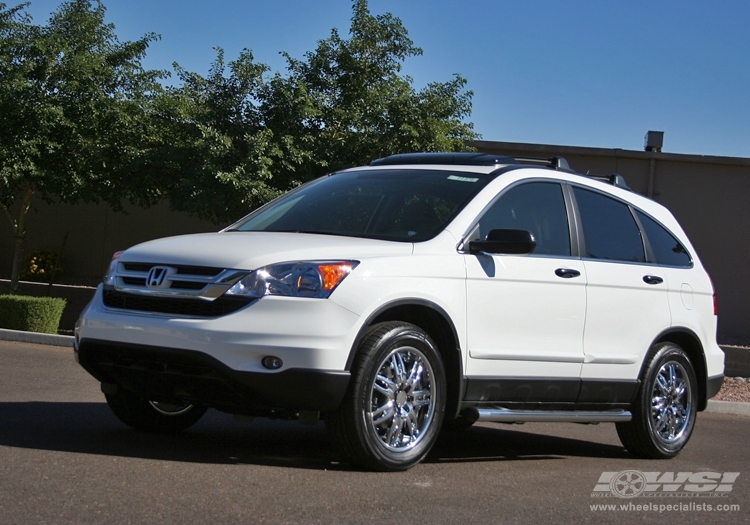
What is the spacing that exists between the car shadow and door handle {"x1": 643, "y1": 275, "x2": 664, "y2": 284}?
4.40 ft

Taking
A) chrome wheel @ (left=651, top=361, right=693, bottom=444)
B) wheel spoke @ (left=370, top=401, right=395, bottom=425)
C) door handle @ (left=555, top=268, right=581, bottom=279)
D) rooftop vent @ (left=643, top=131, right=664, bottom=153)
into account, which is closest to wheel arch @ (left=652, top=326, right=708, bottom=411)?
chrome wheel @ (left=651, top=361, right=693, bottom=444)

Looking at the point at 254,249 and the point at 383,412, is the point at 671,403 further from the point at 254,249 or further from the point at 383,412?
the point at 254,249

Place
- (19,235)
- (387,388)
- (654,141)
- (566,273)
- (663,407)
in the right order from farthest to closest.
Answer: (654,141), (19,235), (663,407), (566,273), (387,388)

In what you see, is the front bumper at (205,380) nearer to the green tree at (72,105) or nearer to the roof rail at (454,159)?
the roof rail at (454,159)

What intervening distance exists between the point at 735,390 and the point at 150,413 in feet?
33.2

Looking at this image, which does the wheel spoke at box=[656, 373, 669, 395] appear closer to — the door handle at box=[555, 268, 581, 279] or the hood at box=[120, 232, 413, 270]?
the door handle at box=[555, 268, 581, 279]

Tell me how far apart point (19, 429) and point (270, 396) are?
6.62ft

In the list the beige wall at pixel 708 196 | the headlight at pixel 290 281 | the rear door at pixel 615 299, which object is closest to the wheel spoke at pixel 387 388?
the headlight at pixel 290 281

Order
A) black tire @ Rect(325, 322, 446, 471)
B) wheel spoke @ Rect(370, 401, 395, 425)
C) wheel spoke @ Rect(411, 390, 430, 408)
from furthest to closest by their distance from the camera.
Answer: wheel spoke @ Rect(411, 390, 430, 408), wheel spoke @ Rect(370, 401, 395, 425), black tire @ Rect(325, 322, 446, 471)

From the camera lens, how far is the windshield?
251 inches

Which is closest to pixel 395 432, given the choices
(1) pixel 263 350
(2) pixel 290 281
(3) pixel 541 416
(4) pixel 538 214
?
(1) pixel 263 350

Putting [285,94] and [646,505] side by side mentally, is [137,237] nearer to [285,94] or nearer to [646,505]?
[285,94]

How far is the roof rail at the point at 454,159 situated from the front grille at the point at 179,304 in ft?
7.45

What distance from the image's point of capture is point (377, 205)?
263 inches
